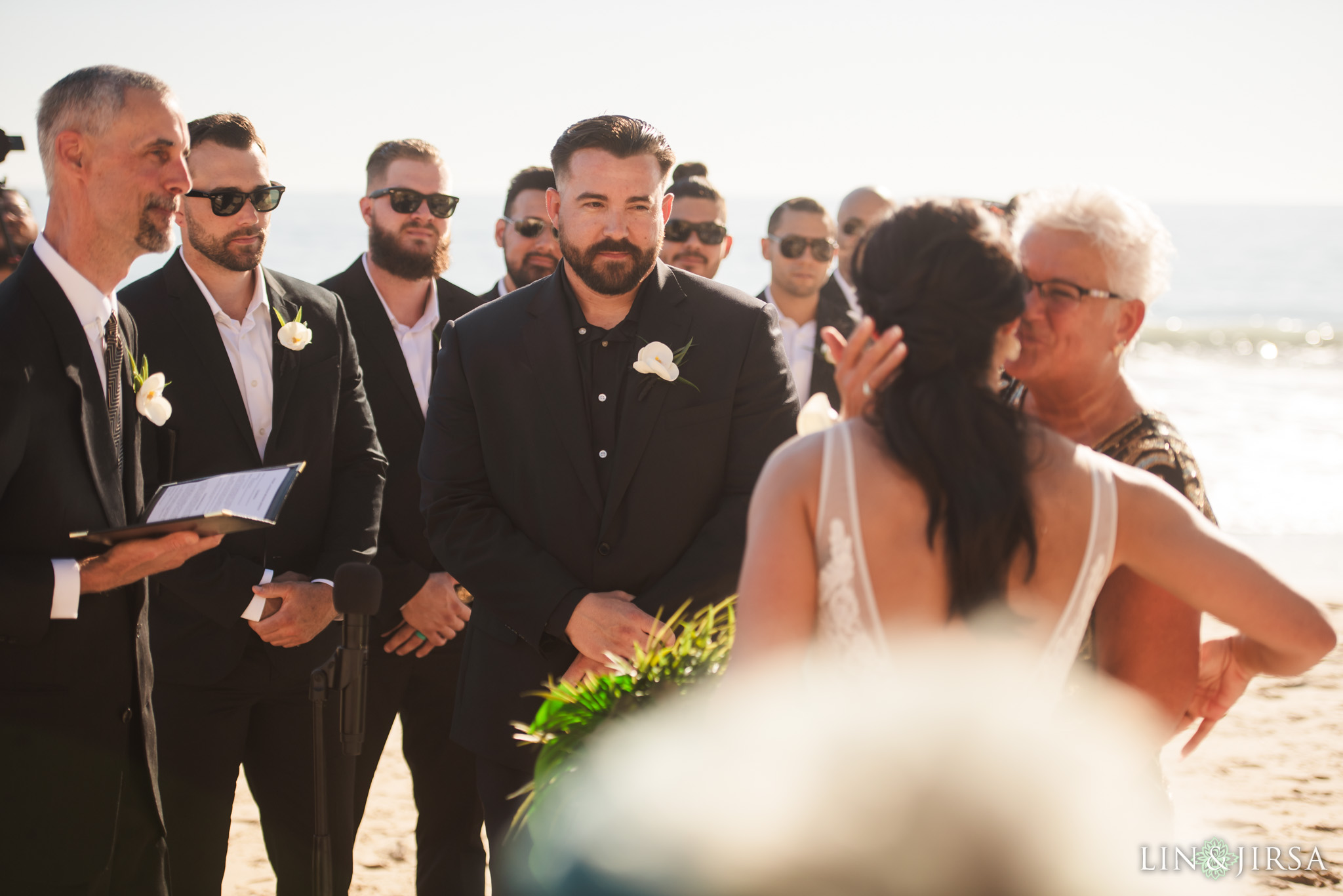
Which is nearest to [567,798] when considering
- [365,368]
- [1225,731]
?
[365,368]

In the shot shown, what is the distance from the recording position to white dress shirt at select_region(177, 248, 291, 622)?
12.9ft

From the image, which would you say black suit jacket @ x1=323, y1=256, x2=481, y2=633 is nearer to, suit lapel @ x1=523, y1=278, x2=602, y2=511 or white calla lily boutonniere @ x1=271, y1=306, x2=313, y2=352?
white calla lily boutonniere @ x1=271, y1=306, x2=313, y2=352

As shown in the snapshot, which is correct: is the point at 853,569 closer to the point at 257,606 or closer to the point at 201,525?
the point at 201,525

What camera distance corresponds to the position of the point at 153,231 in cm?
311

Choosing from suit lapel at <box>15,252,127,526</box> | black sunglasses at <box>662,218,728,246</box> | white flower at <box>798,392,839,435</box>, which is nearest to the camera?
white flower at <box>798,392,839,435</box>

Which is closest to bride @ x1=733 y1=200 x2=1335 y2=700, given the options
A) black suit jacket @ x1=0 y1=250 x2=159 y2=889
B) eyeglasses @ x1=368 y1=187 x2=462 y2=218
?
black suit jacket @ x1=0 y1=250 x2=159 y2=889

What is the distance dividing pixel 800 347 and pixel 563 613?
3825 mm

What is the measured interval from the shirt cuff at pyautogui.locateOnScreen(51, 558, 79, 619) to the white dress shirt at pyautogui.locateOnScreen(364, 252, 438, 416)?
2150mm

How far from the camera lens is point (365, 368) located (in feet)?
15.5

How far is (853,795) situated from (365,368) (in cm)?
340

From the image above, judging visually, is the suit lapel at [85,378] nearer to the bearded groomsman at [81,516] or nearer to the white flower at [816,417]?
the bearded groomsman at [81,516]

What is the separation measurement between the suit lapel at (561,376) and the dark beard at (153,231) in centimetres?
110

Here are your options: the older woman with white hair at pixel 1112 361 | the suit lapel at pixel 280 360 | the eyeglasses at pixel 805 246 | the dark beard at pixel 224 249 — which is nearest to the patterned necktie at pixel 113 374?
the suit lapel at pixel 280 360

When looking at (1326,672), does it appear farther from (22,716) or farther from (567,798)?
(22,716)
